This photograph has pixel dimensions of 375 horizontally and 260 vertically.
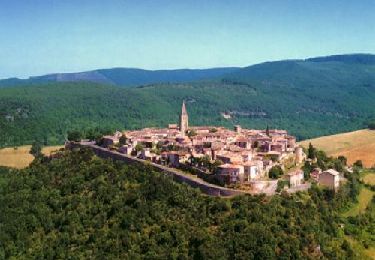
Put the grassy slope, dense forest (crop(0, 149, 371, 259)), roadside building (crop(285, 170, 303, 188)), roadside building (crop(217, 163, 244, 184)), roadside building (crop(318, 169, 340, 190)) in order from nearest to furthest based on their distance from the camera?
dense forest (crop(0, 149, 371, 259))
the grassy slope
roadside building (crop(217, 163, 244, 184))
roadside building (crop(285, 170, 303, 188))
roadside building (crop(318, 169, 340, 190))

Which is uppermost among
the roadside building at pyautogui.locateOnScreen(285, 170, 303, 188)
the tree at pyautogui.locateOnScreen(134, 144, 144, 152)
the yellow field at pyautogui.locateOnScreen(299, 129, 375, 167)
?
the tree at pyautogui.locateOnScreen(134, 144, 144, 152)

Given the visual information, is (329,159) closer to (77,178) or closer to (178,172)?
(178,172)

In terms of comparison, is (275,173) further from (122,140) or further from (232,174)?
(122,140)

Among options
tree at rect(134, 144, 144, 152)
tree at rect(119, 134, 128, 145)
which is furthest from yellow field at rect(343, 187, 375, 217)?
tree at rect(119, 134, 128, 145)

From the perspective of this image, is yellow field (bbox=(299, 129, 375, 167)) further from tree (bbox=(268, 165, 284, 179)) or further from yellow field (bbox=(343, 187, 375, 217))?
tree (bbox=(268, 165, 284, 179))

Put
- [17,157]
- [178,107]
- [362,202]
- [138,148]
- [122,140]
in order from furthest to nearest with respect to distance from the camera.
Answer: [178,107]
[17,157]
[122,140]
[138,148]
[362,202]

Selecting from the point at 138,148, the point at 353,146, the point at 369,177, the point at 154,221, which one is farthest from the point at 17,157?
the point at 353,146

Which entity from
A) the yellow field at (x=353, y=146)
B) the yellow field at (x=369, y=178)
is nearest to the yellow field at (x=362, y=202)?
the yellow field at (x=369, y=178)

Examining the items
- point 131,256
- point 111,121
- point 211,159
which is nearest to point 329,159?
point 211,159
